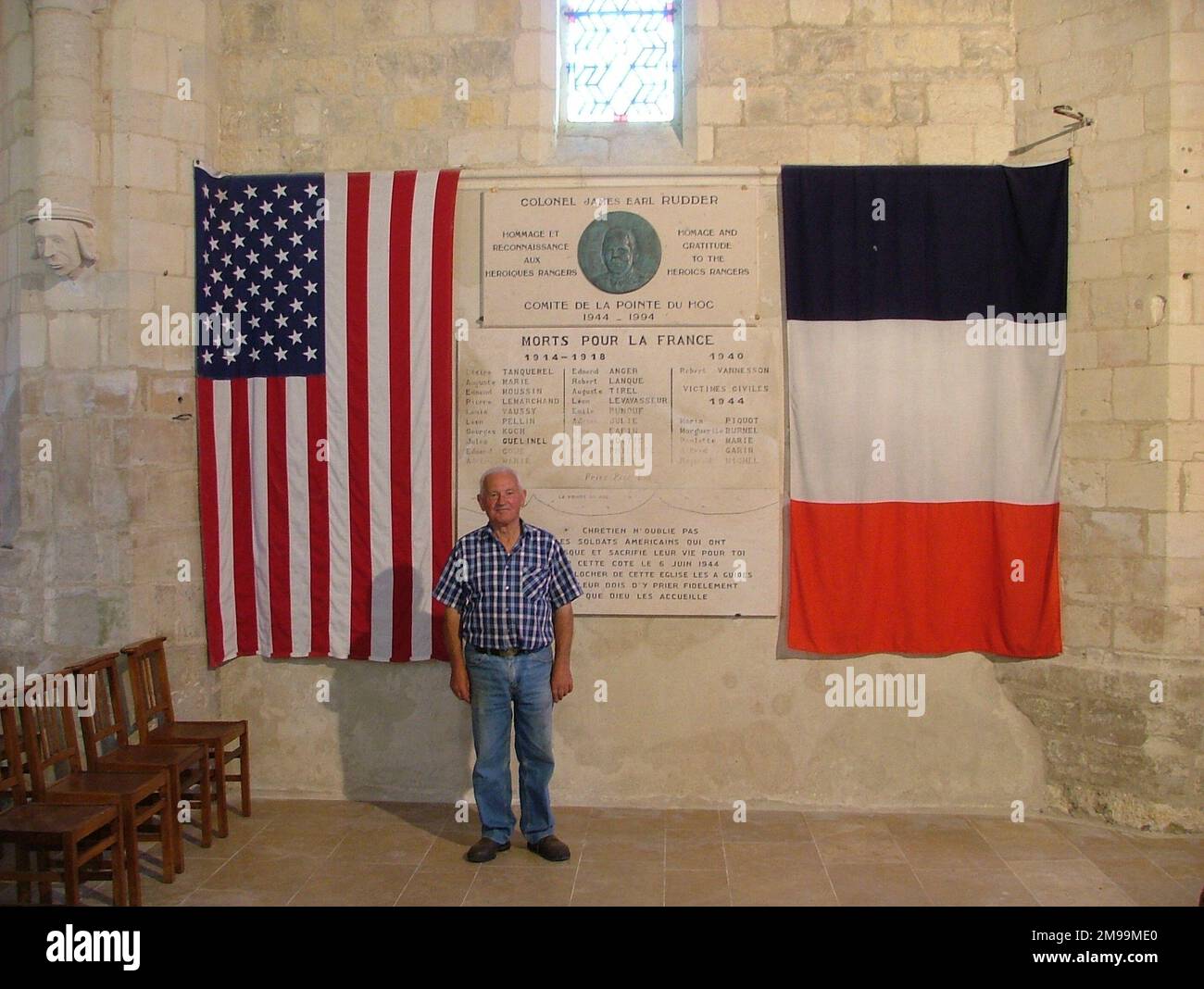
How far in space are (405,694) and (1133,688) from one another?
11.6ft

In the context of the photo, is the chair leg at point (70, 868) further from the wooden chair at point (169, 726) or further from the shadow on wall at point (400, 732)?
the shadow on wall at point (400, 732)

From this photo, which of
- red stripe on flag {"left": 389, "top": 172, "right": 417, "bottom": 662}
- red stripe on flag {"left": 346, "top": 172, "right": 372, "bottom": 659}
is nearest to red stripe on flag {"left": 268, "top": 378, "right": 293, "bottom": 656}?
red stripe on flag {"left": 346, "top": 172, "right": 372, "bottom": 659}

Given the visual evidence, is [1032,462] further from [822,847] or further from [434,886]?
[434,886]

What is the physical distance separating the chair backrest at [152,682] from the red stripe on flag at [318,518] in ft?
2.33

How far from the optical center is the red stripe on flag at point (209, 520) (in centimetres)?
534

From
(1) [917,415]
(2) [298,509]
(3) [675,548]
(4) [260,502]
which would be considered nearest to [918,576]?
(1) [917,415]

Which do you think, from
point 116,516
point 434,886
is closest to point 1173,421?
point 434,886

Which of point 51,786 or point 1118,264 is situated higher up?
point 1118,264

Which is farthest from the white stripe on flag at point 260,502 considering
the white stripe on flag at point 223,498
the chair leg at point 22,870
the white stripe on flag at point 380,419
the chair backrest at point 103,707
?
the chair leg at point 22,870

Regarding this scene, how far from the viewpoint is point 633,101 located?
5.48m

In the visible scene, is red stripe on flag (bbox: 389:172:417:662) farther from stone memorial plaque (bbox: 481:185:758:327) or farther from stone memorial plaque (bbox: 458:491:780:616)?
stone memorial plaque (bbox: 458:491:780:616)

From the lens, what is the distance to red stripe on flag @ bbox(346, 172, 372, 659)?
532 cm

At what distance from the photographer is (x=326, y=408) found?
535 cm

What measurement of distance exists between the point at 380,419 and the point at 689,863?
8.54ft
